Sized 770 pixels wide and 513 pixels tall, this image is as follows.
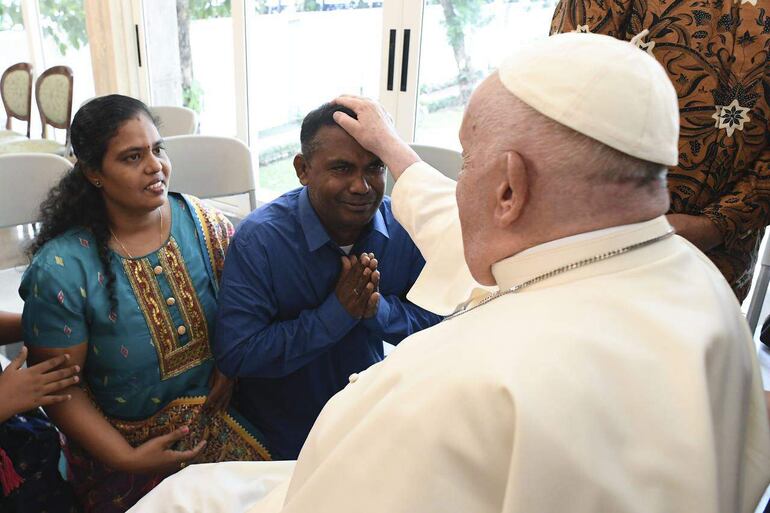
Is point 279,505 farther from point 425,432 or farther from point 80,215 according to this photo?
point 80,215

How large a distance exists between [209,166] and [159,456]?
1470mm

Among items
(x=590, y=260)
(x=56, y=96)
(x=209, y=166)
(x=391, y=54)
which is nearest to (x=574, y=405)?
(x=590, y=260)

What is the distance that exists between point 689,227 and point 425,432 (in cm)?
94

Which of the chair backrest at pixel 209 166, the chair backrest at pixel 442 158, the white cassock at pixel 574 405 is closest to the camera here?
the white cassock at pixel 574 405

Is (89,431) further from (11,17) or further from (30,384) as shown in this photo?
(11,17)

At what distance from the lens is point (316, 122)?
62.4 inches

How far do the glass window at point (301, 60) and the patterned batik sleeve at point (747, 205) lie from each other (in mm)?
2960

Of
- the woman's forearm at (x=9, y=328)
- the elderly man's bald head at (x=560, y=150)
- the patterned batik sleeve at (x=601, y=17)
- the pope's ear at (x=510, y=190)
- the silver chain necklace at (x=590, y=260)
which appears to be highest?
the patterned batik sleeve at (x=601, y=17)

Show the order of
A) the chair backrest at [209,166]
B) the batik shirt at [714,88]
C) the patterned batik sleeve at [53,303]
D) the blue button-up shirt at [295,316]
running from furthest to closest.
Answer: the chair backrest at [209,166]
the blue button-up shirt at [295,316]
the patterned batik sleeve at [53,303]
the batik shirt at [714,88]

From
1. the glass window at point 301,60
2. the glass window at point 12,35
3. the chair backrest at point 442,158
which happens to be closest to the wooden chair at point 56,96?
the glass window at point 301,60

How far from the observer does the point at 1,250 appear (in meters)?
3.74

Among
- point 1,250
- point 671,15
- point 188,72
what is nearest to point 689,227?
point 671,15

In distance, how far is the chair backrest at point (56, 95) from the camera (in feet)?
16.5

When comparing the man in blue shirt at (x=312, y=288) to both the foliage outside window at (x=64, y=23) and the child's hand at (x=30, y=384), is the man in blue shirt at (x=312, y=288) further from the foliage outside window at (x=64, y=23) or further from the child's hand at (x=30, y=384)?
the foliage outside window at (x=64, y=23)
